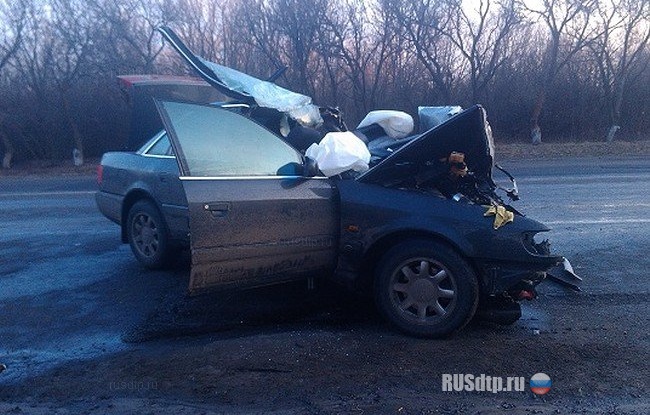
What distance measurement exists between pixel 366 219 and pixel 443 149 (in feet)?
2.69

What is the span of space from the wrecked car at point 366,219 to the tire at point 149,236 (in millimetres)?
1752

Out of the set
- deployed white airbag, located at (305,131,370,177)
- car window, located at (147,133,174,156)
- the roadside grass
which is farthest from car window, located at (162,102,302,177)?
the roadside grass

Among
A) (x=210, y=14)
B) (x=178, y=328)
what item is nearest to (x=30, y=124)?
(x=210, y=14)

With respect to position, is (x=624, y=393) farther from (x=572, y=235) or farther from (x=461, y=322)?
(x=572, y=235)

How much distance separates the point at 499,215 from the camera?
4168 mm

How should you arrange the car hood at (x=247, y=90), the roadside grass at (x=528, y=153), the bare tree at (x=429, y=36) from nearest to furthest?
1. the car hood at (x=247, y=90)
2. the roadside grass at (x=528, y=153)
3. the bare tree at (x=429, y=36)

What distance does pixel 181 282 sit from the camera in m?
5.82

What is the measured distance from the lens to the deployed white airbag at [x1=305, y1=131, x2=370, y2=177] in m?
4.61

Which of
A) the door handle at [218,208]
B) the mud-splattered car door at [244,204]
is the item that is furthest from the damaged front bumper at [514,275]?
the door handle at [218,208]

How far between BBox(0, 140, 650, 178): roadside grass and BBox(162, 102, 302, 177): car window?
15763 mm

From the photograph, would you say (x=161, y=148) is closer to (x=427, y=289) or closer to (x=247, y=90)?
(x=247, y=90)

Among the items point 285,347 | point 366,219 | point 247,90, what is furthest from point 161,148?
point 285,347

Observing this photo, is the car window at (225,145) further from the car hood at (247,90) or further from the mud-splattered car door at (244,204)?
the car hood at (247,90)

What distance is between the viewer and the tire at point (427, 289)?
4.18 metres
